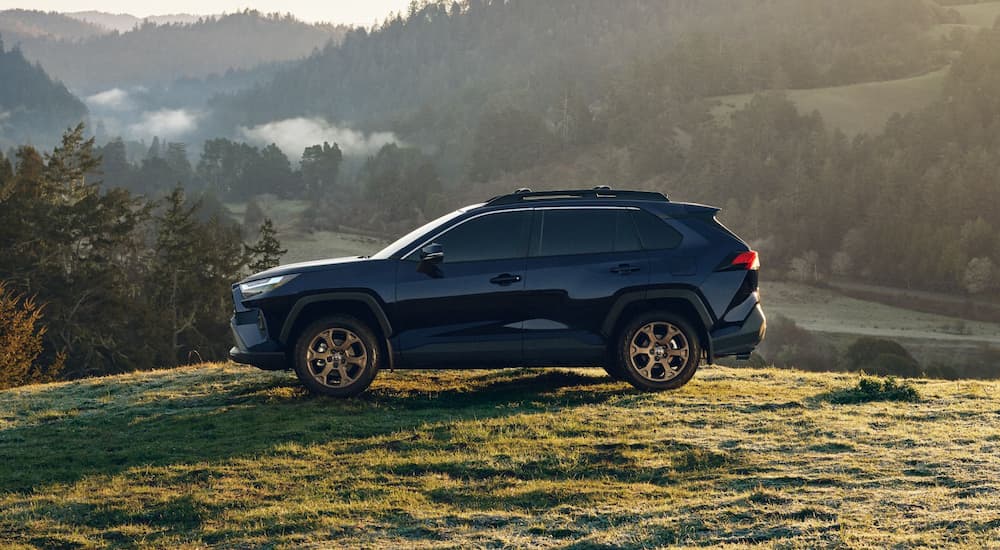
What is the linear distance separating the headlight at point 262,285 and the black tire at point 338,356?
1.85 ft

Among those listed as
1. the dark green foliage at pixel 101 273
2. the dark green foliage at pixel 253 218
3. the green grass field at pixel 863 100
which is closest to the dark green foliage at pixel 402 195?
the dark green foliage at pixel 253 218

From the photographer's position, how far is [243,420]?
10156 mm

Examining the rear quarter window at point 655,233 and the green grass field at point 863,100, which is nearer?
the rear quarter window at point 655,233

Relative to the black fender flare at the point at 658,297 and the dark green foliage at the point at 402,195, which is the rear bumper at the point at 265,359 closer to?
the black fender flare at the point at 658,297

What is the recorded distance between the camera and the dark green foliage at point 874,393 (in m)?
11.1

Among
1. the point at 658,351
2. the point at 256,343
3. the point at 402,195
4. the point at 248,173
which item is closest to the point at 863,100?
the point at 402,195

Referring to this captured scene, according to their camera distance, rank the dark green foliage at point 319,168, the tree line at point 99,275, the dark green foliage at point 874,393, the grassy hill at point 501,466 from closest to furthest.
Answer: the grassy hill at point 501,466
the dark green foliage at point 874,393
the tree line at point 99,275
the dark green foliage at point 319,168

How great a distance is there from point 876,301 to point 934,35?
106 meters

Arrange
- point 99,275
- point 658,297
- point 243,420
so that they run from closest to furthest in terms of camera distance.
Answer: point 243,420, point 658,297, point 99,275

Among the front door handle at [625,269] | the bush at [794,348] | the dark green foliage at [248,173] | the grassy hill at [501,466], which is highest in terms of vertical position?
the dark green foliage at [248,173]

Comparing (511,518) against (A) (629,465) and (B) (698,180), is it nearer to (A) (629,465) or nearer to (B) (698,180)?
(A) (629,465)

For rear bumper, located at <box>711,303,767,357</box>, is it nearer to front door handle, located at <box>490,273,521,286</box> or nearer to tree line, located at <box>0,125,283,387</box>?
front door handle, located at <box>490,273,521,286</box>

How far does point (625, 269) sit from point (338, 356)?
10.6ft

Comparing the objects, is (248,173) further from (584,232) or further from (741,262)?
(741,262)
